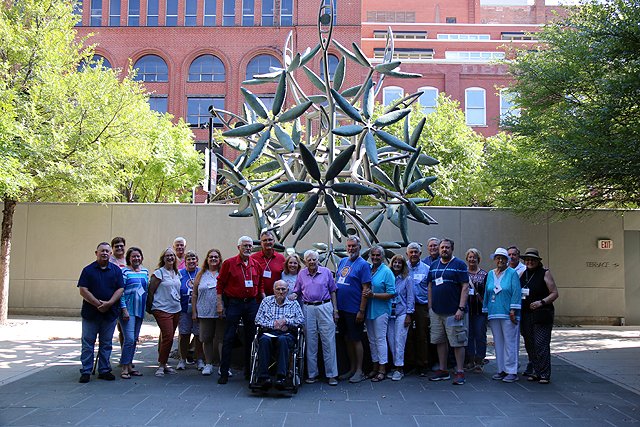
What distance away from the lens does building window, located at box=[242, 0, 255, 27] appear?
40.5 m

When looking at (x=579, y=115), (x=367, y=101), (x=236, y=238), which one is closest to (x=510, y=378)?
(x=367, y=101)

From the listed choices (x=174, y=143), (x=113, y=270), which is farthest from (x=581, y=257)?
(x=174, y=143)

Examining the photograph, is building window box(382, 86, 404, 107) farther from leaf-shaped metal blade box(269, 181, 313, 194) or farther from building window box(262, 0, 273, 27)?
leaf-shaped metal blade box(269, 181, 313, 194)

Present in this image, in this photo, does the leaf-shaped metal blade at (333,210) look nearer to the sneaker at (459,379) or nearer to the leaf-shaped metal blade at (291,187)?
the leaf-shaped metal blade at (291,187)

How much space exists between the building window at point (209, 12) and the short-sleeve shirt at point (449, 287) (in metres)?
35.9

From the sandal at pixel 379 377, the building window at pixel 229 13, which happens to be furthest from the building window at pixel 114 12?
the sandal at pixel 379 377

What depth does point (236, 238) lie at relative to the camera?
1530 centimetres

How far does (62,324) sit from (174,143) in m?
12.9

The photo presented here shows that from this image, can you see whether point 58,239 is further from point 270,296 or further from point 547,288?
point 547,288

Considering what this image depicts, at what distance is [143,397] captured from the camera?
700 cm

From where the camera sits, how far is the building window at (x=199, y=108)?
39.1 meters

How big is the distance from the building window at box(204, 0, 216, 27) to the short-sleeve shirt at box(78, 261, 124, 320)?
35264 mm

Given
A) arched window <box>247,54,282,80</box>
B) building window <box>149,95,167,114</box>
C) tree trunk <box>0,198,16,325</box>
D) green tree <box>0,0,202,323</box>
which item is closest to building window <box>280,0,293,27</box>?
arched window <box>247,54,282,80</box>

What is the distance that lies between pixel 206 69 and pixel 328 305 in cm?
3519
